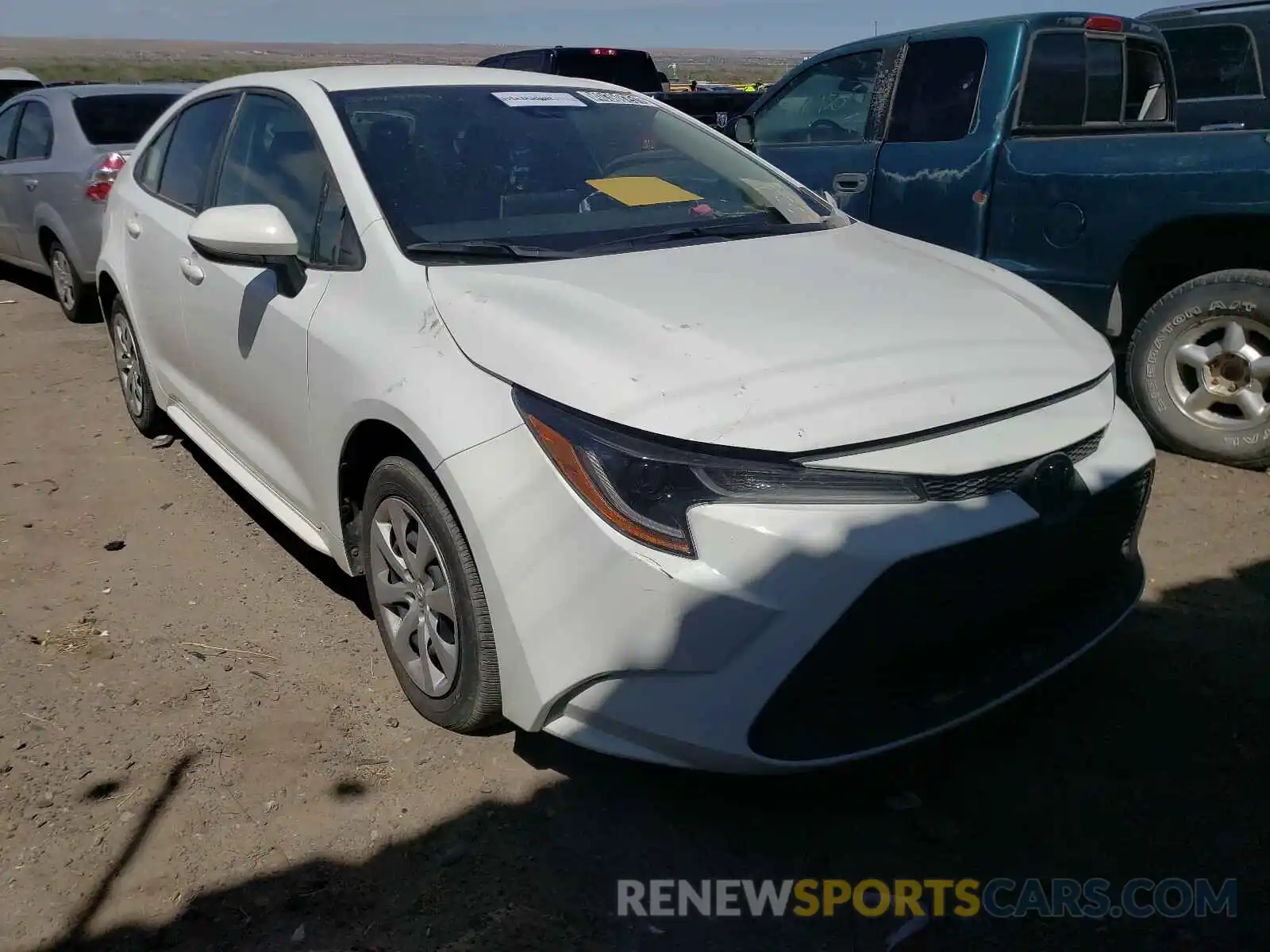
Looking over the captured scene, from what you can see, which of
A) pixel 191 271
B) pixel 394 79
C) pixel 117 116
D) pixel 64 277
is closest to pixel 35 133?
pixel 117 116

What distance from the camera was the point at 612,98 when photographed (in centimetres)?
388

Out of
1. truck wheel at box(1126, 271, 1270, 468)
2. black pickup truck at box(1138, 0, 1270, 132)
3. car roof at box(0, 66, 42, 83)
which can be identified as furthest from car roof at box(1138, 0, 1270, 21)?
car roof at box(0, 66, 42, 83)

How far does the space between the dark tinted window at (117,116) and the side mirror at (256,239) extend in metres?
5.10

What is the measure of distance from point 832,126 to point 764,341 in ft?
13.2

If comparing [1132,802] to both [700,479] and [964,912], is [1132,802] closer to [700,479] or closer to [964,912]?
[964,912]

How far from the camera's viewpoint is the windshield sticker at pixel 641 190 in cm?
329

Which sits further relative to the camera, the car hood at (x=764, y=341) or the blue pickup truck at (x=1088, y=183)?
the blue pickup truck at (x=1088, y=183)

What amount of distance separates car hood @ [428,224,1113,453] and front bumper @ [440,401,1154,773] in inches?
6.6

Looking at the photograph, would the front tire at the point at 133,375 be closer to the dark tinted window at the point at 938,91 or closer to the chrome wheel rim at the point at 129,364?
the chrome wheel rim at the point at 129,364

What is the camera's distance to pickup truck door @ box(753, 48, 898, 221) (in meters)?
5.64

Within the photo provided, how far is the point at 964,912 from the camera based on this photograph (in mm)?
2271

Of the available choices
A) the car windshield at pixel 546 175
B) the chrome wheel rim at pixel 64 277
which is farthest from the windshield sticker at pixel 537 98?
the chrome wheel rim at pixel 64 277

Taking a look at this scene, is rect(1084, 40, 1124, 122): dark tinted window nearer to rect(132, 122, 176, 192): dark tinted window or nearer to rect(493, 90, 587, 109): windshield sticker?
rect(493, 90, 587, 109): windshield sticker

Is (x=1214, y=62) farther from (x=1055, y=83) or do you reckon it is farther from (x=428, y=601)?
(x=428, y=601)
